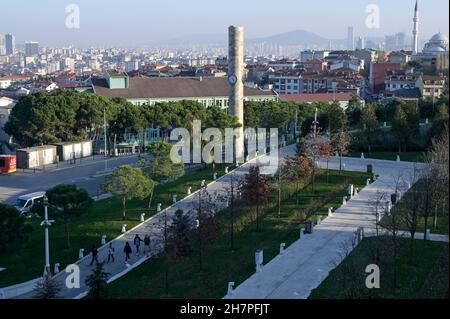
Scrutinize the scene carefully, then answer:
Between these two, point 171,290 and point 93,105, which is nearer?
point 171,290

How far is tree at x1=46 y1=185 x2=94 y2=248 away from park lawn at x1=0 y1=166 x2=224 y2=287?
2.04 feet

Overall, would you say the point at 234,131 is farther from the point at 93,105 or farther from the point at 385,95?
the point at 385,95

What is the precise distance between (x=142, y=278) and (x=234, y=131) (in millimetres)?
17741

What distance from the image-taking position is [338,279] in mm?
12516

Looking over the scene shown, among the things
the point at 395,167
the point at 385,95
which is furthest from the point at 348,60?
the point at 395,167

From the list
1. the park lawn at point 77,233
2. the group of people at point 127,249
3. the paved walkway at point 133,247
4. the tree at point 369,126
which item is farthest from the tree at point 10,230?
the tree at point 369,126

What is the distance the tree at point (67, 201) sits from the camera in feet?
54.8

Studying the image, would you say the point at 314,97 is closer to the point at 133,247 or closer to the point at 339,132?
the point at 339,132

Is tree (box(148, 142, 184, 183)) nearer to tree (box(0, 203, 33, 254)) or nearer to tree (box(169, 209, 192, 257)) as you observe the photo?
tree (box(169, 209, 192, 257))

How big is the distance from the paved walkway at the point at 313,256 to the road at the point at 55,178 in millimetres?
10858

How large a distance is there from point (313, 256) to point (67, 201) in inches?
265

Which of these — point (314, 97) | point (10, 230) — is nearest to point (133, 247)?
point (10, 230)

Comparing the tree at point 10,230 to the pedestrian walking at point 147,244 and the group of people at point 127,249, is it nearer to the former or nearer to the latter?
the group of people at point 127,249

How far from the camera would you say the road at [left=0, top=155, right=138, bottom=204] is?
25938 mm
